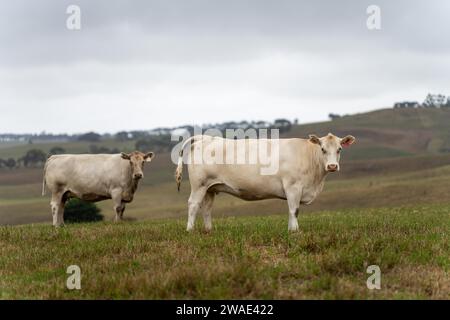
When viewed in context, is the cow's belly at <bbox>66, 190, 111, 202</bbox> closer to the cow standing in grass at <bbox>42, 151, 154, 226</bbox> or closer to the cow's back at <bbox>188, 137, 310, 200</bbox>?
the cow standing in grass at <bbox>42, 151, 154, 226</bbox>

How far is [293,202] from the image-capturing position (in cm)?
1388

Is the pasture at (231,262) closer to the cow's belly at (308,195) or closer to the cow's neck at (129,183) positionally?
the cow's belly at (308,195)

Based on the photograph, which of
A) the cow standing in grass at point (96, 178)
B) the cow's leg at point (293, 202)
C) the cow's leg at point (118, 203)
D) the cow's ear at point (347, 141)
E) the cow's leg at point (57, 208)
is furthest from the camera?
the cow standing in grass at point (96, 178)

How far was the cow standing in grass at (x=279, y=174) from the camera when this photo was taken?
14016mm

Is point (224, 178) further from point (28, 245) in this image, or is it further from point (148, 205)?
point (148, 205)

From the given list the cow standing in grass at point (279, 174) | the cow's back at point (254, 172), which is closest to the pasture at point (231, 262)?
the cow standing in grass at point (279, 174)

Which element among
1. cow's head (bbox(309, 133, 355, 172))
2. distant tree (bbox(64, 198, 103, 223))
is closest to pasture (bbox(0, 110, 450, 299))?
cow's head (bbox(309, 133, 355, 172))

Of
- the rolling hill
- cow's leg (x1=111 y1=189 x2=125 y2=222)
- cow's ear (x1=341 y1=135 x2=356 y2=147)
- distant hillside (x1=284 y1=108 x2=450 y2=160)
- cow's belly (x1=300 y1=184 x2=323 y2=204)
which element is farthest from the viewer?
distant hillside (x1=284 y1=108 x2=450 y2=160)

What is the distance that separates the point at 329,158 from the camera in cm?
1388

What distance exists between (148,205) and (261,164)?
266 ft

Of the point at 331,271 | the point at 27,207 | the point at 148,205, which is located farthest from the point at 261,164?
the point at 27,207

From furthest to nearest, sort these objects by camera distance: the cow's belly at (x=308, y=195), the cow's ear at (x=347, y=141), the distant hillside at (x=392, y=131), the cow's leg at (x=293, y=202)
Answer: the distant hillside at (x=392, y=131), the cow's ear at (x=347, y=141), the cow's belly at (x=308, y=195), the cow's leg at (x=293, y=202)

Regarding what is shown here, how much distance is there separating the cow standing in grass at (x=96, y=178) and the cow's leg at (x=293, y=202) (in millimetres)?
8426

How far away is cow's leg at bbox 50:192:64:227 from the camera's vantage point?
20766 mm
